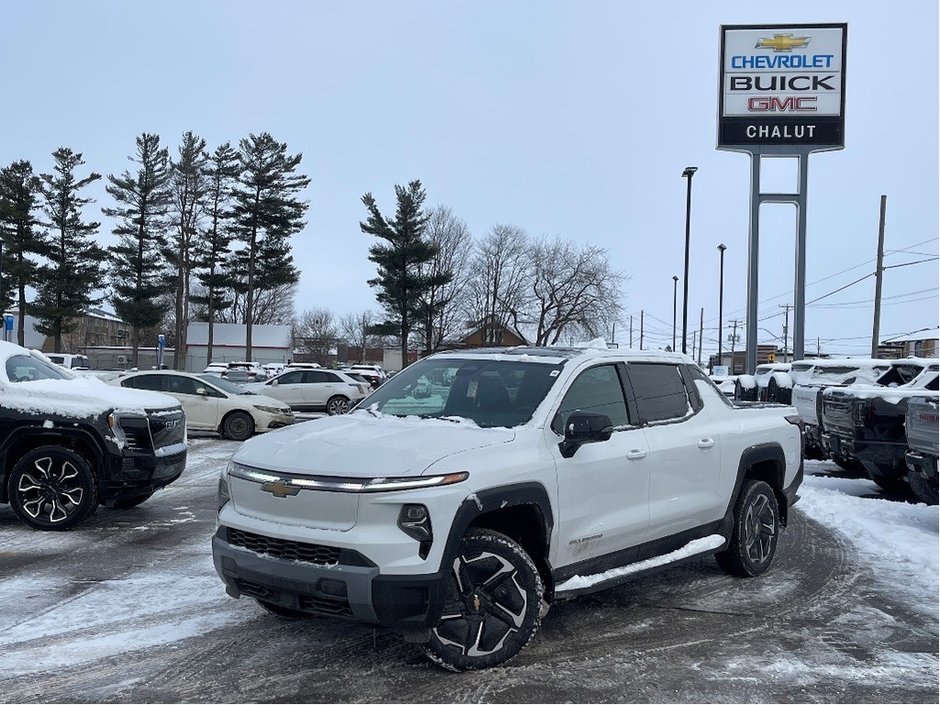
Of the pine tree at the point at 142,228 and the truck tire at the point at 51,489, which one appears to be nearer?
the truck tire at the point at 51,489

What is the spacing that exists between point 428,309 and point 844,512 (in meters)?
39.5

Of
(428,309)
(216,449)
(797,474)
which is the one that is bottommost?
(216,449)

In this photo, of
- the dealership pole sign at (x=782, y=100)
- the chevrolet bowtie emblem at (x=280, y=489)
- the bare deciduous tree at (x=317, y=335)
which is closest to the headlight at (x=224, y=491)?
the chevrolet bowtie emblem at (x=280, y=489)

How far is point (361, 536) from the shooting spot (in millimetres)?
3971

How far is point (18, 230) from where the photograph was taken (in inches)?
1914

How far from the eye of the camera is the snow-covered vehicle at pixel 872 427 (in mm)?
9914

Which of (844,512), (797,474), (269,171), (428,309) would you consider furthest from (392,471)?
(269,171)

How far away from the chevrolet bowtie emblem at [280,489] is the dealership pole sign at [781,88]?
858 inches

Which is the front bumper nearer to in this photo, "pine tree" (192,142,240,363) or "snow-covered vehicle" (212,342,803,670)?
"snow-covered vehicle" (212,342,803,670)

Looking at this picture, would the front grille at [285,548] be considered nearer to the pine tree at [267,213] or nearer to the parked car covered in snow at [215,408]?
the parked car covered in snow at [215,408]

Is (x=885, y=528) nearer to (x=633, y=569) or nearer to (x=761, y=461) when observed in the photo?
(x=761, y=461)

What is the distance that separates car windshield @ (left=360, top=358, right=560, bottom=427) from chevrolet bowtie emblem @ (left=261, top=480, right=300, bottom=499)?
1.21 m

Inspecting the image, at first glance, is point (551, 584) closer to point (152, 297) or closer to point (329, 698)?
point (329, 698)

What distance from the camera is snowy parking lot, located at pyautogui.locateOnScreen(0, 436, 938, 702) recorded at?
419cm
